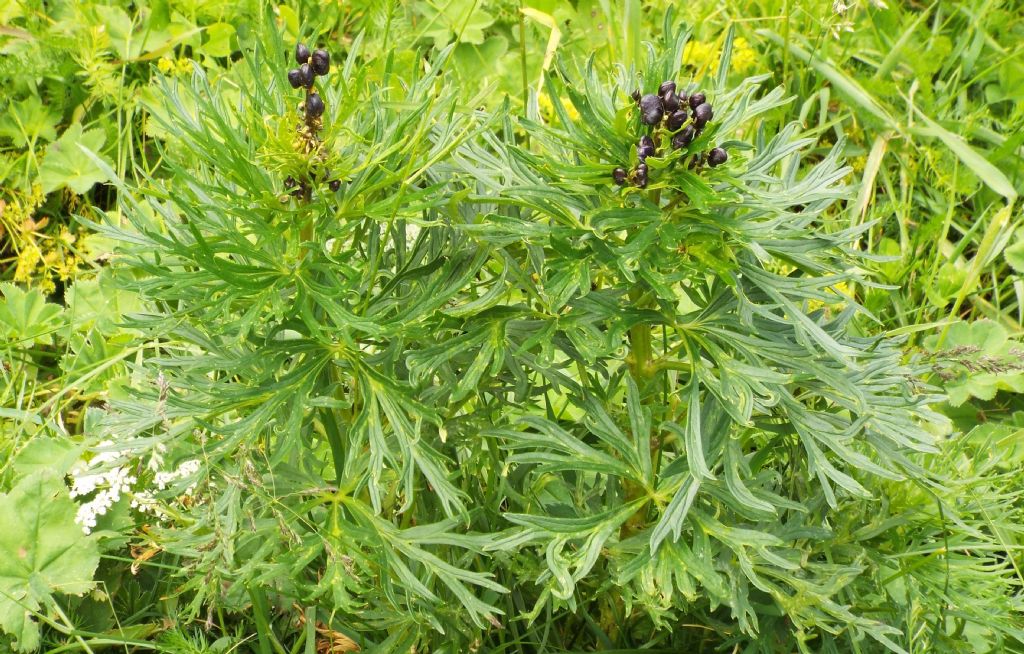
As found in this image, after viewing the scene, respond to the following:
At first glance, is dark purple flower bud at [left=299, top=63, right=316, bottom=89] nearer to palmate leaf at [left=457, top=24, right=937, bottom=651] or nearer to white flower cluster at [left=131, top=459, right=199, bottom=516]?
palmate leaf at [left=457, top=24, right=937, bottom=651]

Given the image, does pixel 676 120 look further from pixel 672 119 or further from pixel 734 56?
pixel 734 56

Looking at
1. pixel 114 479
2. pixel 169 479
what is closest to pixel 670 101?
pixel 169 479

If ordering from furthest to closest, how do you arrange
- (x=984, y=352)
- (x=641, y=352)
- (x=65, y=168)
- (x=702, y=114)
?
(x=65, y=168), (x=984, y=352), (x=641, y=352), (x=702, y=114)

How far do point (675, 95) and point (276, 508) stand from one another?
0.95 meters

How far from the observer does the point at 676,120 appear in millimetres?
1563

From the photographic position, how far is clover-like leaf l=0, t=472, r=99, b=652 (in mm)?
2332

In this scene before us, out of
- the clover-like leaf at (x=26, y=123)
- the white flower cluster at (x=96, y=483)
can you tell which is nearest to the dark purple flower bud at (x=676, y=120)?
the white flower cluster at (x=96, y=483)

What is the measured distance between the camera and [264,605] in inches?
84.8

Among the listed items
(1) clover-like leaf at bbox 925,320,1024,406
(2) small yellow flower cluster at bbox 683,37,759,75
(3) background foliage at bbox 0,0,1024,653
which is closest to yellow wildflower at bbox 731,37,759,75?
(2) small yellow flower cluster at bbox 683,37,759,75

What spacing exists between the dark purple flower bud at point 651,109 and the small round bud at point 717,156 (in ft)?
0.32

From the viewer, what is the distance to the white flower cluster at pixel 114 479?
1.94 metres

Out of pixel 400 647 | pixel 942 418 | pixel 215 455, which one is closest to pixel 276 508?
pixel 215 455

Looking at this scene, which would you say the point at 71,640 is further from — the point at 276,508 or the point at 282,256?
the point at 282,256

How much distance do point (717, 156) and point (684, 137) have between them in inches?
2.5
